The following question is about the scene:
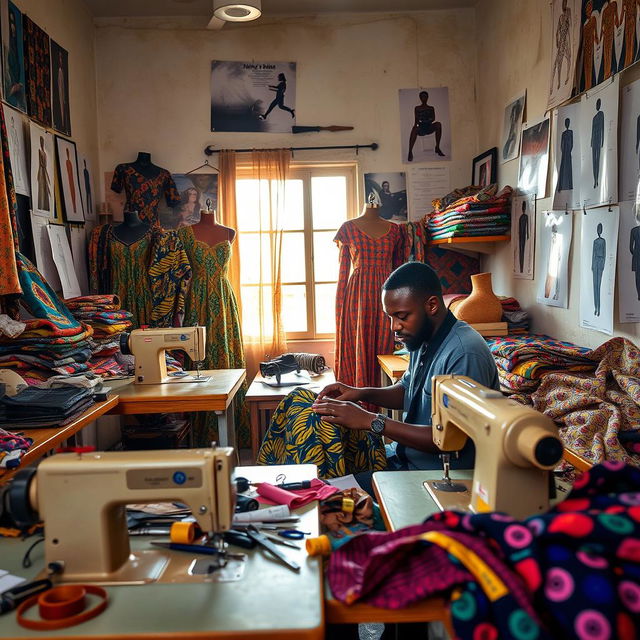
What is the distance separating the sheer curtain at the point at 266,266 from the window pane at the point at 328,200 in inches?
11.8

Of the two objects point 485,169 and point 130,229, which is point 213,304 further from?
point 485,169

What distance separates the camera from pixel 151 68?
4.87 metres

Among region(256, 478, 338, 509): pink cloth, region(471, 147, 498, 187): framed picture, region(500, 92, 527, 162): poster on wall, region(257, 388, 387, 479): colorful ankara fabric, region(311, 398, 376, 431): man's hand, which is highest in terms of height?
region(500, 92, 527, 162): poster on wall

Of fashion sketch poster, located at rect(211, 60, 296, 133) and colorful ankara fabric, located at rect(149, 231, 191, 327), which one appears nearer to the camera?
colorful ankara fabric, located at rect(149, 231, 191, 327)

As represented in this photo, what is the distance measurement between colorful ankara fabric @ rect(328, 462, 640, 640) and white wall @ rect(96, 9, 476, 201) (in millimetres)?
4152

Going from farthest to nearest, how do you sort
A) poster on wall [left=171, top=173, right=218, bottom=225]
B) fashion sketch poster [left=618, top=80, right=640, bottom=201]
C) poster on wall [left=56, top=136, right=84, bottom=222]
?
poster on wall [left=171, top=173, right=218, bottom=225]
poster on wall [left=56, top=136, right=84, bottom=222]
fashion sketch poster [left=618, top=80, right=640, bottom=201]

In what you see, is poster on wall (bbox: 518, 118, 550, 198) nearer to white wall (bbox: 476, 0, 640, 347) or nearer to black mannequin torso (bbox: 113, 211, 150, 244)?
white wall (bbox: 476, 0, 640, 347)

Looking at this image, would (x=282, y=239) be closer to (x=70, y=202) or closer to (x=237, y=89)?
(x=237, y=89)

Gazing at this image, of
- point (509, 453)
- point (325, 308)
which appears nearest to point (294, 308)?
point (325, 308)

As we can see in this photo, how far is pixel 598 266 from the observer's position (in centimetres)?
278

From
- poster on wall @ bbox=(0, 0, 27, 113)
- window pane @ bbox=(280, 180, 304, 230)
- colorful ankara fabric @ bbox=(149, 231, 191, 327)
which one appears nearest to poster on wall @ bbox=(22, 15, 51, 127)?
poster on wall @ bbox=(0, 0, 27, 113)

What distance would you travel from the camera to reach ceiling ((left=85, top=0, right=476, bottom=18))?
181 inches

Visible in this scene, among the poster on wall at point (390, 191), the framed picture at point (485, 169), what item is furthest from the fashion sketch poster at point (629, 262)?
the poster on wall at point (390, 191)

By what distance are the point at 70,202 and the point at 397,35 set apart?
9.19 ft
